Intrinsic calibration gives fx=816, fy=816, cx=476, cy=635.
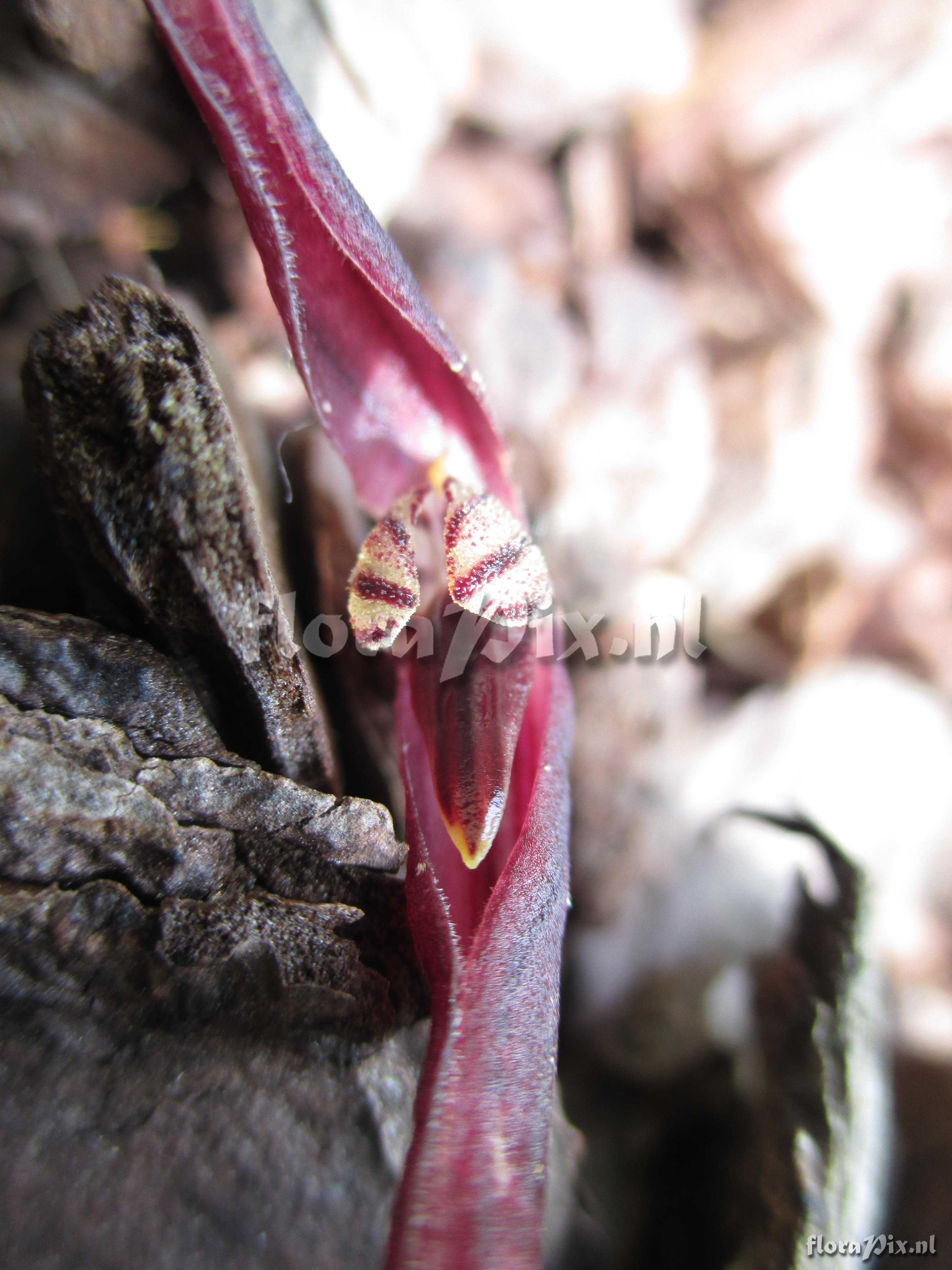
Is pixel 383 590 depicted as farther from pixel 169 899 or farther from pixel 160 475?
pixel 169 899

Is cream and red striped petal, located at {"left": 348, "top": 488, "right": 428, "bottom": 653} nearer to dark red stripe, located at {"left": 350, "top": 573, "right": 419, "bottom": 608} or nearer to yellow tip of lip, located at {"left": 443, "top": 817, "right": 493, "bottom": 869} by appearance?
dark red stripe, located at {"left": 350, "top": 573, "right": 419, "bottom": 608}

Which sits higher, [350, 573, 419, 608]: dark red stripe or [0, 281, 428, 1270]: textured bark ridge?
[350, 573, 419, 608]: dark red stripe

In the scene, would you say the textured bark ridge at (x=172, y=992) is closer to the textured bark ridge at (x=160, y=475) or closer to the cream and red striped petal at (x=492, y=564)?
the textured bark ridge at (x=160, y=475)

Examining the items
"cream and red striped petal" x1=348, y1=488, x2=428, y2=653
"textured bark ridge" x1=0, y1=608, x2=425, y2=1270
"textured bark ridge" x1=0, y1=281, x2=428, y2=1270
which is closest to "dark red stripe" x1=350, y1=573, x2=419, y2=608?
"cream and red striped petal" x1=348, y1=488, x2=428, y2=653

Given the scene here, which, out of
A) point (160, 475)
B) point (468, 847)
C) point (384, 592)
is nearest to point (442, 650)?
point (384, 592)

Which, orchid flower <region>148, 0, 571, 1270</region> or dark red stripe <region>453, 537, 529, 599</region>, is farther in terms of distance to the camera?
dark red stripe <region>453, 537, 529, 599</region>

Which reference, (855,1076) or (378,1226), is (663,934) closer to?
(855,1076)
